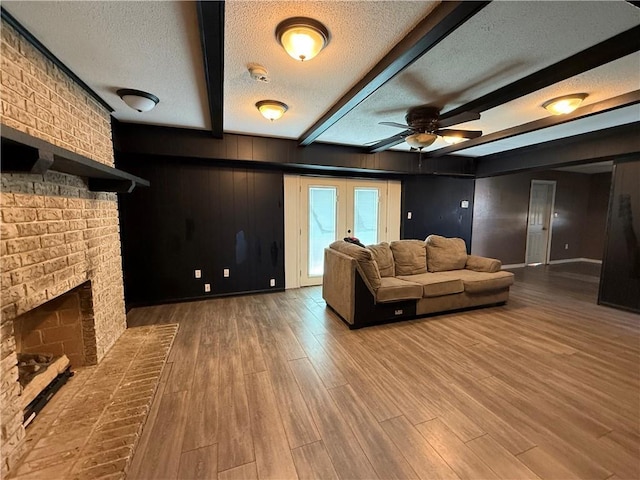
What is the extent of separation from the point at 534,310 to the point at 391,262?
6.58 feet

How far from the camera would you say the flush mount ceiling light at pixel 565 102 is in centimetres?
A: 258

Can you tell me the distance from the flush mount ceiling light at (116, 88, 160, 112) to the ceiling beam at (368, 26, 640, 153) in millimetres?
3009

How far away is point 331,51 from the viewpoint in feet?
6.08

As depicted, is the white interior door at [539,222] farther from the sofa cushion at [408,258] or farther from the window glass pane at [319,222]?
the window glass pane at [319,222]

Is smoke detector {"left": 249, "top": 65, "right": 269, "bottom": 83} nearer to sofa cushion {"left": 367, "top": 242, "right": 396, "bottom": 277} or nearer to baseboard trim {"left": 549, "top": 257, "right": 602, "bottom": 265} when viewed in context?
sofa cushion {"left": 367, "top": 242, "right": 396, "bottom": 277}

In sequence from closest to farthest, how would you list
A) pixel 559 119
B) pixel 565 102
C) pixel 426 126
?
pixel 565 102 → pixel 426 126 → pixel 559 119

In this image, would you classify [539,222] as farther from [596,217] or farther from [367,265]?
[367,265]

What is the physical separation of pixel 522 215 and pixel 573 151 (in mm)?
2938

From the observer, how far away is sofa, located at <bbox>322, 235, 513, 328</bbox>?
3139 mm

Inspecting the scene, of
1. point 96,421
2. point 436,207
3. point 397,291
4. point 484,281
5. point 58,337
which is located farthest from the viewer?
point 436,207

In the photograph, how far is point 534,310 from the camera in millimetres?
3711

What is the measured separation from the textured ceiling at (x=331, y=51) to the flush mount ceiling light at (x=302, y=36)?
5 cm

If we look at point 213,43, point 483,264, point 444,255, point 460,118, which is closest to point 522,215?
point 483,264

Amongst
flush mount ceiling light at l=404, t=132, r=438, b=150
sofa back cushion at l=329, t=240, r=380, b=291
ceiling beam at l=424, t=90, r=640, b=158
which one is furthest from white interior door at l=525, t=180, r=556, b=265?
sofa back cushion at l=329, t=240, r=380, b=291
